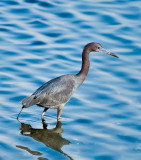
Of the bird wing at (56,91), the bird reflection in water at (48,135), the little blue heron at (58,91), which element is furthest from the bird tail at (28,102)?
the bird reflection in water at (48,135)

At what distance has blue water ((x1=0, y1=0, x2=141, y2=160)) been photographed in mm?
10156

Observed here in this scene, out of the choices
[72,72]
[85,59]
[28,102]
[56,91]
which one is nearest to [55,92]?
[56,91]

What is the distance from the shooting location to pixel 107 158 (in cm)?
963

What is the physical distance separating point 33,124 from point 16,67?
319 centimetres

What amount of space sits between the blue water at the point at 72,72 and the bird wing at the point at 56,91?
416 millimetres

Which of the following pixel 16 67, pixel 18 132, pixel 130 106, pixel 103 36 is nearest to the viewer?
pixel 18 132

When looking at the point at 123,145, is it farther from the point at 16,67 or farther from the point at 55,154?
the point at 16,67

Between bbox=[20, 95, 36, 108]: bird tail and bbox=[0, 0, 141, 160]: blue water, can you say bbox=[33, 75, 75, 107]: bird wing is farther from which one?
bbox=[0, 0, 141, 160]: blue water

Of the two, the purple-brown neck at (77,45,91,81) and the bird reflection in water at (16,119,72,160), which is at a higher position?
the purple-brown neck at (77,45,91,81)

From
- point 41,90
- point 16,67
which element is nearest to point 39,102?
point 41,90

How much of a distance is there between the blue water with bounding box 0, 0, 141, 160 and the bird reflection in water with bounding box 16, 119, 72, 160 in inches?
0.7

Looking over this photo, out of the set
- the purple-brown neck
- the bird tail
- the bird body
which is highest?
the purple-brown neck

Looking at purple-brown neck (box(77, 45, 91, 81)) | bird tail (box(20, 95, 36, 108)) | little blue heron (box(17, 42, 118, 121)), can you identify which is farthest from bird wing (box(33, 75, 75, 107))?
purple-brown neck (box(77, 45, 91, 81))

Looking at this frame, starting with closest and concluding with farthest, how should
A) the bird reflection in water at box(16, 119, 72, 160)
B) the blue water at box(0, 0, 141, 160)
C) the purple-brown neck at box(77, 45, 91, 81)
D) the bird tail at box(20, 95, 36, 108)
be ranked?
the blue water at box(0, 0, 141, 160), the bird reflection in water at box(16, 119, 72, 160), the bird tail at box(20, 95, 36, 108), the purple-brown neck at box(77, 45, 91, 81)
